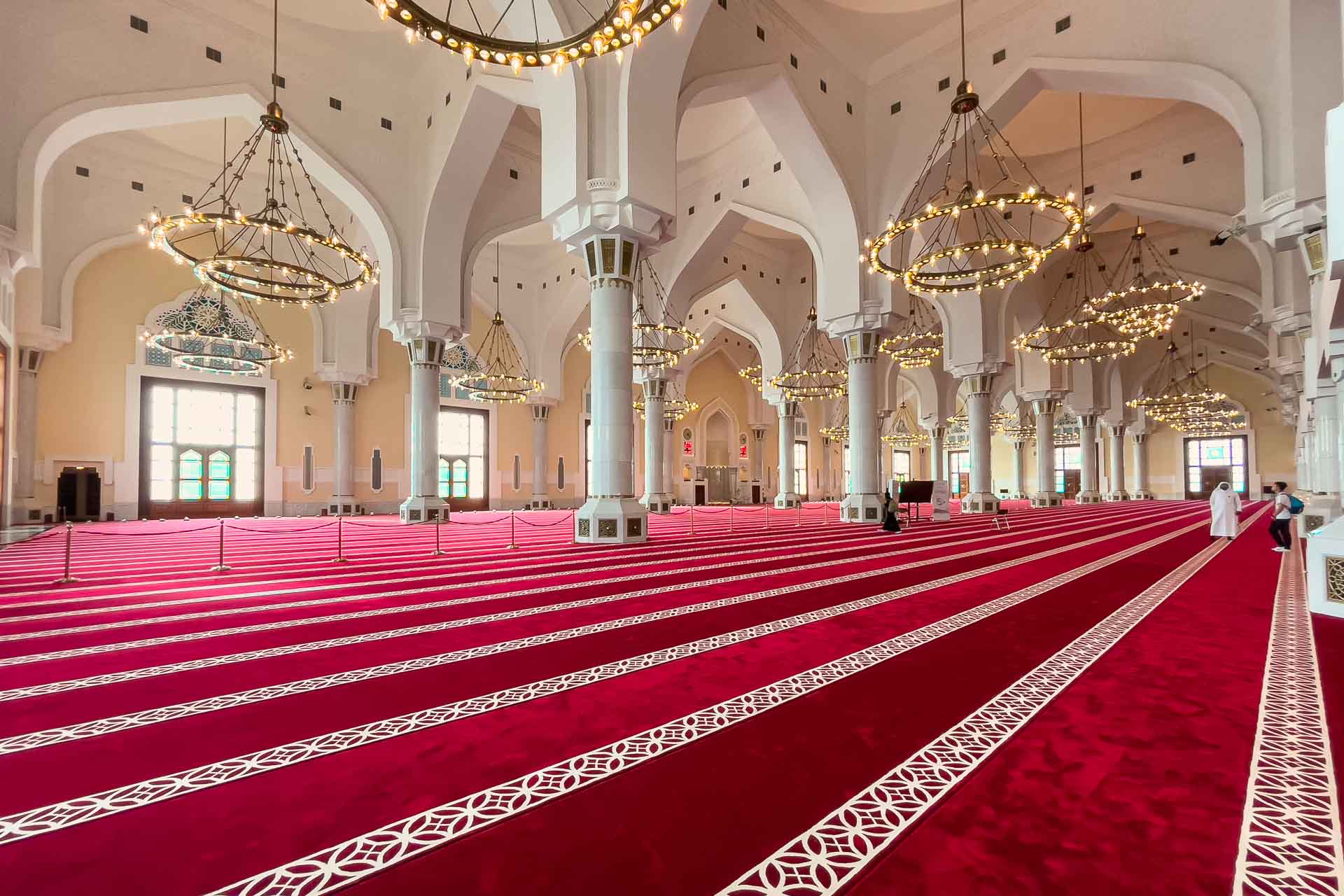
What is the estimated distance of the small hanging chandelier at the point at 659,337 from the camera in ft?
38.0

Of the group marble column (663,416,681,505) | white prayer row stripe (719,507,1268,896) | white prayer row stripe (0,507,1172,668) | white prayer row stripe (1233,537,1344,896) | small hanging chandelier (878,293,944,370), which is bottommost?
white prayer row stripe (0,507,1172,668)

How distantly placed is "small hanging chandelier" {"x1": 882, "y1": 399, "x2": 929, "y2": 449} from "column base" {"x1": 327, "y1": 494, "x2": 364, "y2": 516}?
19696 mm

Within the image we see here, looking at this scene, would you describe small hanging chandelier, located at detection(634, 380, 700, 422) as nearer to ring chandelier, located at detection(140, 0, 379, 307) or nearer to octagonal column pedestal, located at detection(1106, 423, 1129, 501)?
ring chandelier, located at detection(140, 0, 379, 307)

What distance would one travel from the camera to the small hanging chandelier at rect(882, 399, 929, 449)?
88.7ft

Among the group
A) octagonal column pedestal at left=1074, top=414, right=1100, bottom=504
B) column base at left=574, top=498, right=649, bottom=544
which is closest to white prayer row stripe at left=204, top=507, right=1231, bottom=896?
column base at left=574, top=498, right=649, bottom=544

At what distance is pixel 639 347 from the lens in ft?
37.9

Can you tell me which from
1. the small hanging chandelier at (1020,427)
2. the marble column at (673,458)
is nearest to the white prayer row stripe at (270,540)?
the marble column at (673,458)

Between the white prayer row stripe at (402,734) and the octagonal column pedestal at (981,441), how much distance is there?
11619 millimetres

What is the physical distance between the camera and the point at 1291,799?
1305mm

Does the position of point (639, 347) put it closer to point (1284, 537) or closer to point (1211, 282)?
point (1284, 537)

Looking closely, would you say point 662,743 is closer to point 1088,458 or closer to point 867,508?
Answer: point 867,508

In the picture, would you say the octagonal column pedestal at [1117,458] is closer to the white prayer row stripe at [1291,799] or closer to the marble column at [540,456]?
the marble column at [540,456]

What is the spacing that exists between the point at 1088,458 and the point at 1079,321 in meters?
10.7

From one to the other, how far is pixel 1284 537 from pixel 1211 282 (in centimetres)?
1109
